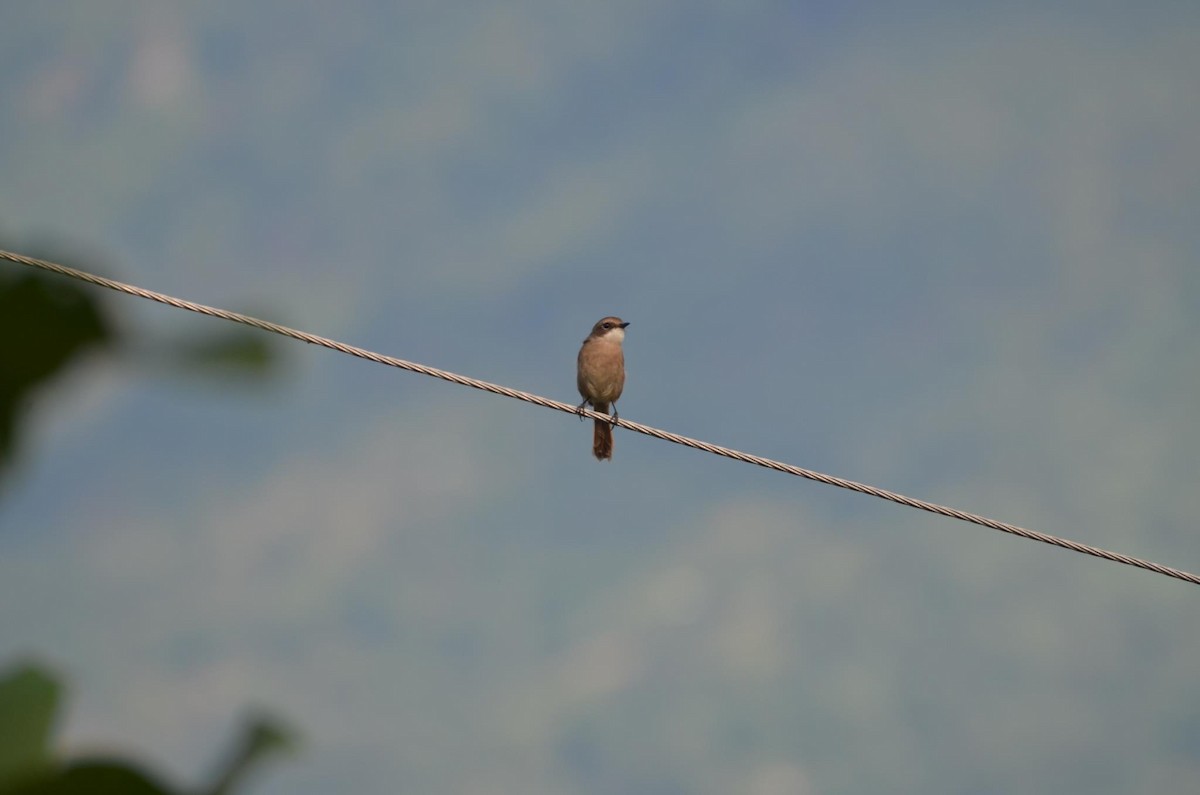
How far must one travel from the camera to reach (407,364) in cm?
847

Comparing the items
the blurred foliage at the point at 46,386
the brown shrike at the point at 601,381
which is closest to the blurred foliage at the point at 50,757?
the blurred foliage at the point at 46,386

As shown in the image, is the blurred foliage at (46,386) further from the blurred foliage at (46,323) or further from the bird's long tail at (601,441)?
the bird's long tail at (601,441)

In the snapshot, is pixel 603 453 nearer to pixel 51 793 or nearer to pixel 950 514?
pixel 950 514

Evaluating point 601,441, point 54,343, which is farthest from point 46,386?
point 601,441

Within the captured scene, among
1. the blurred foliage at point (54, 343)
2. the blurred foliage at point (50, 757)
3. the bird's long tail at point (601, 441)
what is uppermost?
the blurred foliage at point (54, 343)

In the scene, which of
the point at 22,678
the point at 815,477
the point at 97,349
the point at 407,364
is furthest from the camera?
the point at 815,477

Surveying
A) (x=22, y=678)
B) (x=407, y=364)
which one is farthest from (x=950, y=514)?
(x=22, y=678)

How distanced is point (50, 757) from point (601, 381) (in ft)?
47.5

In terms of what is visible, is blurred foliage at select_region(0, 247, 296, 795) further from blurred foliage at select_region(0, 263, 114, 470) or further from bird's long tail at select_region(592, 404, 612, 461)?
bird's long tail at select_region(592, 404, 612, 461)

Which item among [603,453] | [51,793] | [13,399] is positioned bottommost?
[603,453]

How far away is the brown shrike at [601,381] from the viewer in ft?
49.6

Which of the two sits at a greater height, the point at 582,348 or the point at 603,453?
the point at 582,348

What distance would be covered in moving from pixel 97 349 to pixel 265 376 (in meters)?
0.07

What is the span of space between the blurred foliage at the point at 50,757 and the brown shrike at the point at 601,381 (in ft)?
46.8
